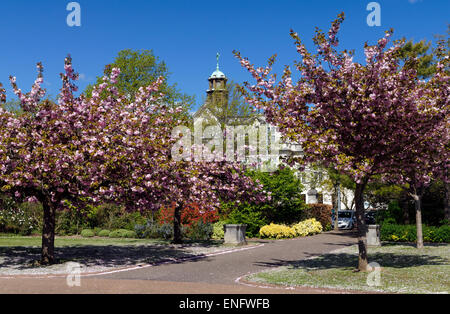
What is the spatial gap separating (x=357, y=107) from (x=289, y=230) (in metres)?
18.0

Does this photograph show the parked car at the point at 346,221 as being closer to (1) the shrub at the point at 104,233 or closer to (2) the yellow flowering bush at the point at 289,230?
(2) the yellow flowering bush at the point at 289,230

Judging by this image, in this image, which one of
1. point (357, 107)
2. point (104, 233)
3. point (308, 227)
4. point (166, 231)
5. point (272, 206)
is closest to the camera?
point (357, 107)

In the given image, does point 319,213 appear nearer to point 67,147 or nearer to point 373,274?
point 373,274

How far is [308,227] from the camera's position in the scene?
3123 centimetres

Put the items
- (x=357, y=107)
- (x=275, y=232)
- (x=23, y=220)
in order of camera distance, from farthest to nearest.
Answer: (x=23, y=220)
(x=275, y=232)
(x=357, y=107)

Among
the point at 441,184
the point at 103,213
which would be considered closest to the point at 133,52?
the point at 103,213

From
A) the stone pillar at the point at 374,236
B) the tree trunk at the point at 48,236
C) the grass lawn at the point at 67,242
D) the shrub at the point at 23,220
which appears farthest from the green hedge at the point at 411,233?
the shrub at the point at 23,220

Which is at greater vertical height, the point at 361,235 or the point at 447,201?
the point at 447,201

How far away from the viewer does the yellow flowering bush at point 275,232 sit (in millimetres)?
27830

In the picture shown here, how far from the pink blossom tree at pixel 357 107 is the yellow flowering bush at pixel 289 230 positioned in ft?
49.9

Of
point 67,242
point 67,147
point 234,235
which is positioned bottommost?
point 67,242

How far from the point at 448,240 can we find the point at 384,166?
13.6m

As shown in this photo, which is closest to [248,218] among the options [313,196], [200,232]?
[200,232]
